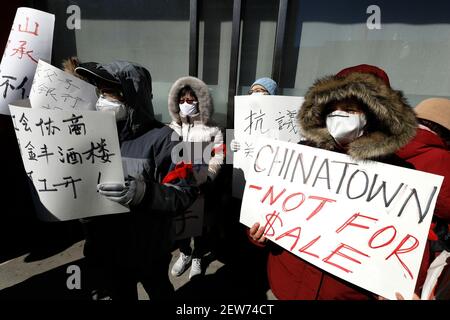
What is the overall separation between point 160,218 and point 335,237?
3.07 ft

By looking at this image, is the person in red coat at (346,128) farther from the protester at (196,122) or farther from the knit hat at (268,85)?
the knit hat at (268,85)

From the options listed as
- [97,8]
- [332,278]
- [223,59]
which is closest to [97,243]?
[332,278]

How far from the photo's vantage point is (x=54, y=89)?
117cm

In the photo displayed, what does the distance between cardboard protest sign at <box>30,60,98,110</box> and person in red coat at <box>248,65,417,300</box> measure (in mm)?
1162

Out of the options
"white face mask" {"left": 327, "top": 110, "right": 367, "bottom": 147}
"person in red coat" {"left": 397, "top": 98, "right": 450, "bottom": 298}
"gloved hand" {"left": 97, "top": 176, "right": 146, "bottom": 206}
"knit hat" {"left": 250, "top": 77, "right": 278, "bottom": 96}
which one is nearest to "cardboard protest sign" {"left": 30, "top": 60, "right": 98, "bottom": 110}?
"gloved hand" {"left": 97, "top": 176, "right": 146, "bottom": 206}

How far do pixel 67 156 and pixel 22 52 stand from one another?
900mm

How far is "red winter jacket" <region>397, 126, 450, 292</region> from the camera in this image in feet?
3.39

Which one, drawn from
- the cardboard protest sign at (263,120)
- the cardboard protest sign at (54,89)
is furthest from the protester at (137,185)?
the cardboard protest sign at (263,120)

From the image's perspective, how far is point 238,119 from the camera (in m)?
2.13

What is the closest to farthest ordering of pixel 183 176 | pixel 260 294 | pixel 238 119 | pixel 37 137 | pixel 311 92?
pixel 37 137
pixel 311 92
pixel 183 176
pixel 238 119
pixel 260 294

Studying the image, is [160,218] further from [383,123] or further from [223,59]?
[223,59]

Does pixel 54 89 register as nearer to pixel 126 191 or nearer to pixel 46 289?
pixel 126 191

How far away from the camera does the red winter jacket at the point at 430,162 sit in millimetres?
1033

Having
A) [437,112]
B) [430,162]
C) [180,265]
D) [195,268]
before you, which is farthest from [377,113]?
[180,265]
